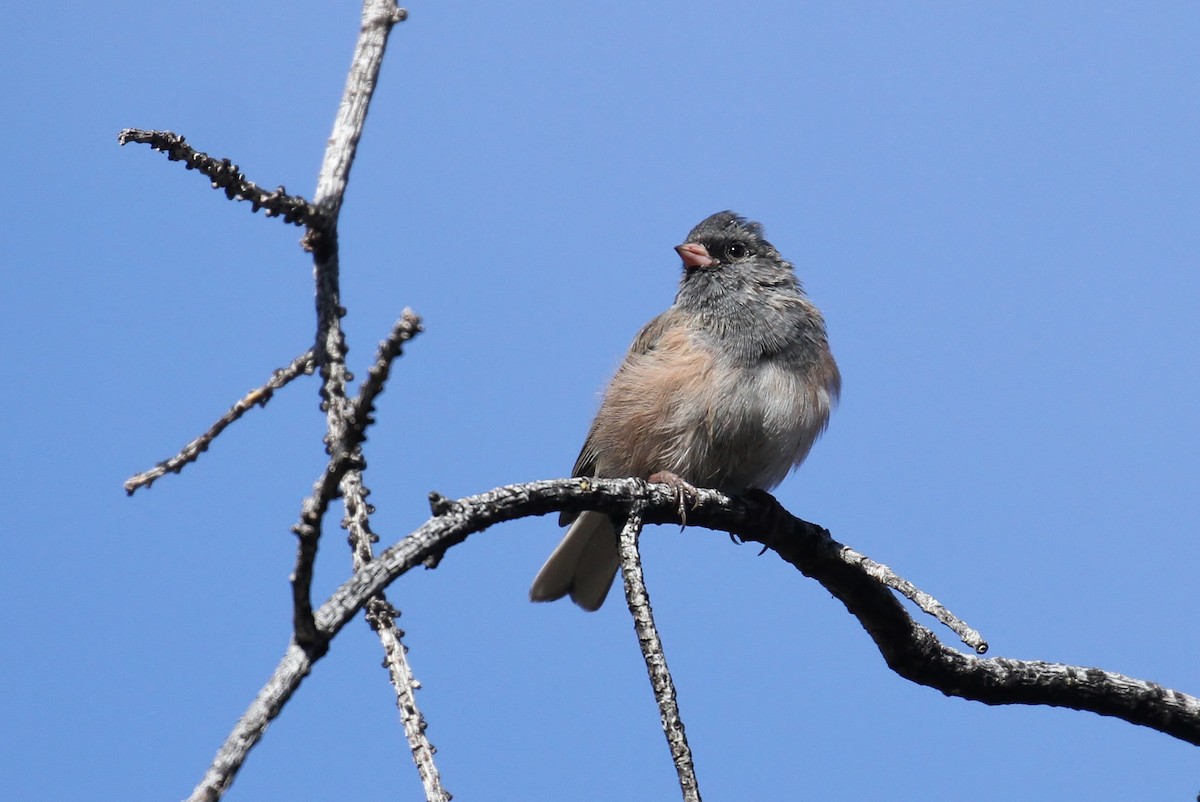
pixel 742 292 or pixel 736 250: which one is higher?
pixel 736 250

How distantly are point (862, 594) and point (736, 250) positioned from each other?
230 cm

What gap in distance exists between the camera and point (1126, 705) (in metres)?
3.02

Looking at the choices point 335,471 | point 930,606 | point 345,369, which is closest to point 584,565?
point 930,606

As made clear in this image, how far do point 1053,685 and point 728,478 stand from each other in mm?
1652

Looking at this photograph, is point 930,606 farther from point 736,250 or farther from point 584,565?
point 736,250

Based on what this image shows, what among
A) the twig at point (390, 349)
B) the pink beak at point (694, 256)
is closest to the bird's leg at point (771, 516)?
the pink beak at point (694, 256)

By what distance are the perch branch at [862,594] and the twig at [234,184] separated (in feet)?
1.85

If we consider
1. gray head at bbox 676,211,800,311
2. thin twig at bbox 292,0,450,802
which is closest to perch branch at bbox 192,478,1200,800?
thin twig at bbox 292,0,450,802

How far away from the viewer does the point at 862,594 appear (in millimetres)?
3176

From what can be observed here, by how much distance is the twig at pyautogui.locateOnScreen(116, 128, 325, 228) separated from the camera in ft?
5.77

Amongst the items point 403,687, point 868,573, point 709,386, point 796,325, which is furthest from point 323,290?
point 796,325

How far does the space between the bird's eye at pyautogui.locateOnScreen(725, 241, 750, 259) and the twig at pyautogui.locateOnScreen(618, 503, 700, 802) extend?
2573 mm

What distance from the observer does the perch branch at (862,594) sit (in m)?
2.27

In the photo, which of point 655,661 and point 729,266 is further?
point 729,266
